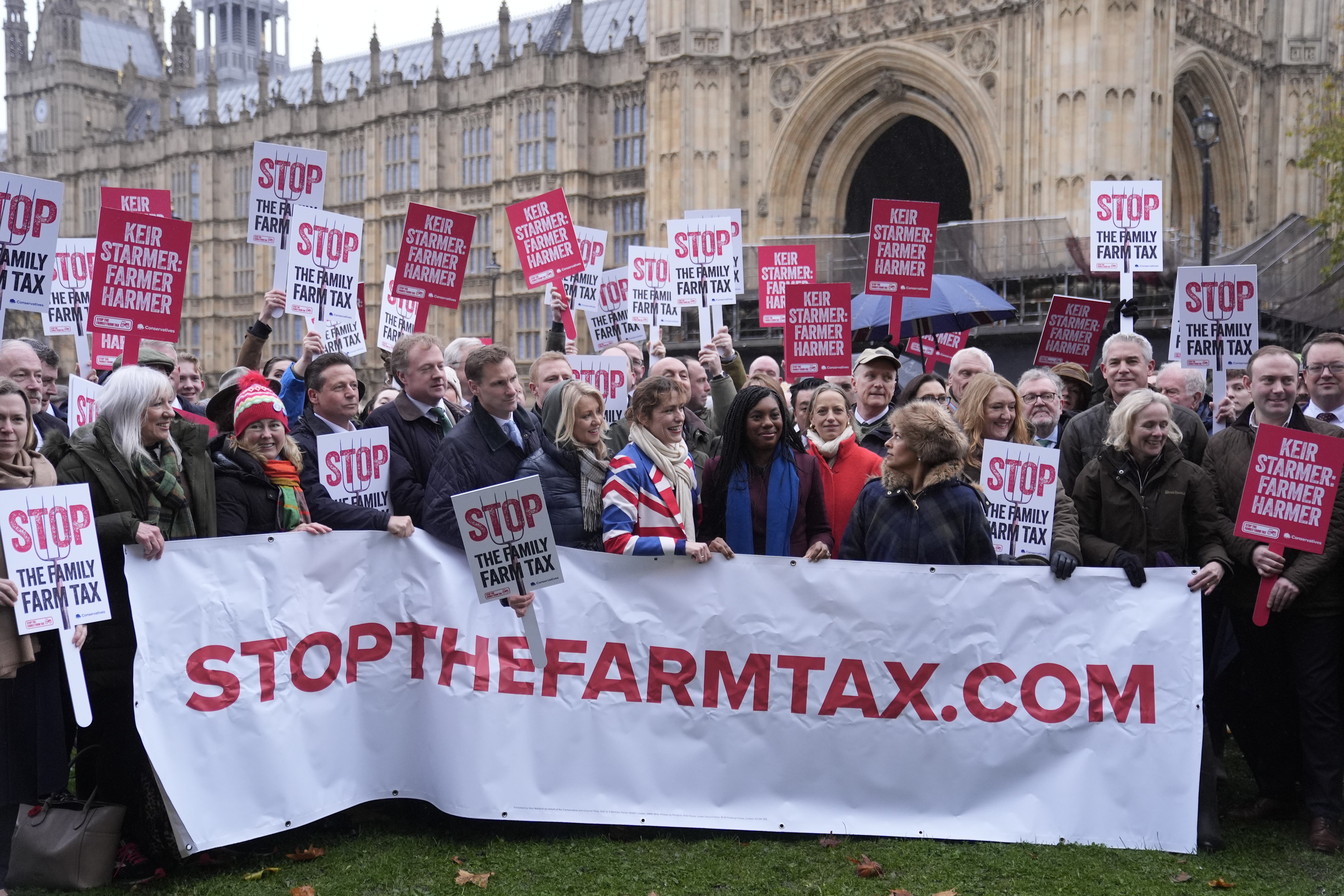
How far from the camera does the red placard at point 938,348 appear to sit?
41.1ft

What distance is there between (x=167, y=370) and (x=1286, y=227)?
21.3 m

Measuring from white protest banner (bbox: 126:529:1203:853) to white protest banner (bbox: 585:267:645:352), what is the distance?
5975 mm

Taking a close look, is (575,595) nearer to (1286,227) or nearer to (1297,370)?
(1297,370)

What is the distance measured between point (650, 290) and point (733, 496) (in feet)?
21.1

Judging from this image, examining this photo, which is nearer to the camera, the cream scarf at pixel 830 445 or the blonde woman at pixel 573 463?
the blonde woman at pixel 573 463

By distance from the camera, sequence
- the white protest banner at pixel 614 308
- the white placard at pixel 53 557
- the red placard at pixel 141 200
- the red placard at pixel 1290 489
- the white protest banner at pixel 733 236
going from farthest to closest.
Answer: the white protest banner at pixel 614 308
the white protest banner at pixel 733 236
the red placard at pixel 141 200
the red placard at pixel 1290 489
the white placard at pixel 53 557

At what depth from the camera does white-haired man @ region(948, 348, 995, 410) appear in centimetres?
746

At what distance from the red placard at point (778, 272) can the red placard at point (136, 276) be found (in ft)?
17.5

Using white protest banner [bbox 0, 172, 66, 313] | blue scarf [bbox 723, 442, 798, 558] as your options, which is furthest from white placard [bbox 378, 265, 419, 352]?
blue scarf [bbox 723, 442, 798, 558]

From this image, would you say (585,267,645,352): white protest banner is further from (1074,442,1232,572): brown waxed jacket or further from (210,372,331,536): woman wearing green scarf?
(1074,442,1232,572): brown waxed jacket

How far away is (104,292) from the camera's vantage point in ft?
25.3

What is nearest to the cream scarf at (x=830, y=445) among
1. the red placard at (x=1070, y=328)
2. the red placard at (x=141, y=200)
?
the red placard at (x=1070, y=328)

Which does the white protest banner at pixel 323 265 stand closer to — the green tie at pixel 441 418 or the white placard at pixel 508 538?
the green tie at pixel 441 418

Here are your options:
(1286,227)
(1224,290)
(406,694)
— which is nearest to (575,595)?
(406,694)
